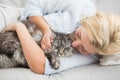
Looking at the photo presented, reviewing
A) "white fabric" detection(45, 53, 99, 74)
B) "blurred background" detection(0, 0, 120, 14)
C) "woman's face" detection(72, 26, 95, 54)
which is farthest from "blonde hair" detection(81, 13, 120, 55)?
"blurred background" detection(0, 0, 120, 14)

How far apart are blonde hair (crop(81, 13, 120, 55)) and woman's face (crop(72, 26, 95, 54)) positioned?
2cm

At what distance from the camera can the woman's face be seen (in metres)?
1.23

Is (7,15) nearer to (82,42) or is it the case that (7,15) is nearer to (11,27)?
(11,27)

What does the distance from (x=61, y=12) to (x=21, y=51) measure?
37 centimetres

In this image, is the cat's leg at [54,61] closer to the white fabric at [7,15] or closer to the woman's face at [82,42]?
the woman's face at [82,42]

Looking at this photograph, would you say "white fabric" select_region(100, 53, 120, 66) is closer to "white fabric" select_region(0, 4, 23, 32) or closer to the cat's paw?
the cat's paw

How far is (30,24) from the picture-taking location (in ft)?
4.57

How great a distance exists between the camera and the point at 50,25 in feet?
4.50

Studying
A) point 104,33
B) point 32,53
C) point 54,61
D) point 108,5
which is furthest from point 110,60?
point 108,5

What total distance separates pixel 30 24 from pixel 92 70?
1.43 feet

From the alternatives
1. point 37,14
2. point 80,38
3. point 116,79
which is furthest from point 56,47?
point 116,79

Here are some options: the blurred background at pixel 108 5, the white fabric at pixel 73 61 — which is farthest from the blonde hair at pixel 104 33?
the blurred background at pixel 108 5

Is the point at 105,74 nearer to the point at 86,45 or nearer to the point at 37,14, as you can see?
the point at 86,45

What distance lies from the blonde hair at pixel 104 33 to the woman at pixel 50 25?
31 millimetres
